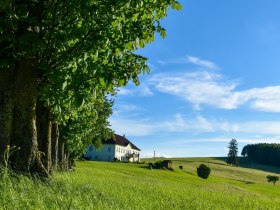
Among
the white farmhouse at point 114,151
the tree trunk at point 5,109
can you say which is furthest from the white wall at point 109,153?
the tree trunk at point 5,109

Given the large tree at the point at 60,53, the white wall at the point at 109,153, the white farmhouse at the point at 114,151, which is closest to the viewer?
the large tree at the point at 60,53

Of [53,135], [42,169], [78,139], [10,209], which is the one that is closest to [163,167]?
[78,139]

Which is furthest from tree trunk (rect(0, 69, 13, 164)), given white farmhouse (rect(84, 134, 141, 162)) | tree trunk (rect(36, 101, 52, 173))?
white farmhouse (rect(84, 134, 141, 162))

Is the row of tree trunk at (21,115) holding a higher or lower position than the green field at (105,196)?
higher

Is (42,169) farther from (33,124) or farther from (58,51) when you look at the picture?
(58,51)

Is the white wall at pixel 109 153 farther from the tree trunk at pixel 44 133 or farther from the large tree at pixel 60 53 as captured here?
the large tree at pixel 60 53

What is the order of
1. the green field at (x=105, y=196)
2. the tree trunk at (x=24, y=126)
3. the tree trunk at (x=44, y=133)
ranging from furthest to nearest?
the tree trunk at (x=44, y=133) → the tree trunk at (x=24, y=126) → the green field at (x=105, y=196)

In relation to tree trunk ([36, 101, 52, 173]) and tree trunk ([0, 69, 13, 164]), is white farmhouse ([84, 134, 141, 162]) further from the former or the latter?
tree trunk ([0, 69, 13, 164])

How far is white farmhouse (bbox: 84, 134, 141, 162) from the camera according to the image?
159375mm

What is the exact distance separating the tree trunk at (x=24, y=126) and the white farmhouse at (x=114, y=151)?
138067mm

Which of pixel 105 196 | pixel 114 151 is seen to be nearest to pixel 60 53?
pixel 105 196

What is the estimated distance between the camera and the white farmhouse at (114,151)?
159375mm

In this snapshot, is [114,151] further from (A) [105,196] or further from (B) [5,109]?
(A) [105,196]

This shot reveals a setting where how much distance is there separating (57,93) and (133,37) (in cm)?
354
